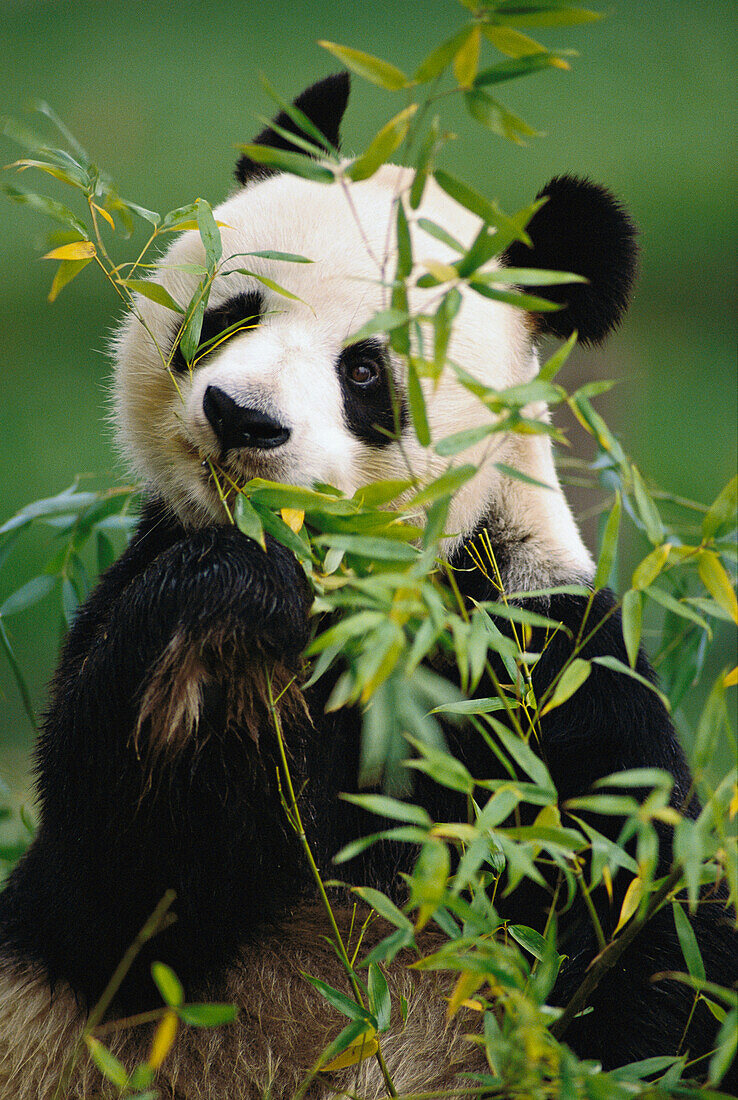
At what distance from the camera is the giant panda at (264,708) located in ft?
3.28

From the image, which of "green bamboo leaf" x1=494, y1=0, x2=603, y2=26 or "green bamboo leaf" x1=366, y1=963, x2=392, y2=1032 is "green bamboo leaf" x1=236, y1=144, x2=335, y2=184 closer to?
"green bamboo leaf" x1=494, y1=0, x2=603, y2=26

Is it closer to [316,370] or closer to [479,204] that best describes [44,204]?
[316,370]

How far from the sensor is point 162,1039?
57 centimetres

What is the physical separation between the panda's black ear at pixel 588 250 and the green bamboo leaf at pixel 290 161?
1.77 ft

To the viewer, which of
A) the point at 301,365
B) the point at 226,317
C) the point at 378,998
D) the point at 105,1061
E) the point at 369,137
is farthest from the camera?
the point at 369,137

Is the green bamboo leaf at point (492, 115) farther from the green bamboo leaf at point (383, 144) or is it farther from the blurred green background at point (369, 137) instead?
the blurred green background at point (369, 137)

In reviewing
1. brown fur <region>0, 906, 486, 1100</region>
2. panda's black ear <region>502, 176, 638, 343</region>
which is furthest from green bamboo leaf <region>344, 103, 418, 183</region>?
brown fur <region>0, 906, 486, 1100</region>

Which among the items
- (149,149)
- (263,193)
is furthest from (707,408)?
(263,193)

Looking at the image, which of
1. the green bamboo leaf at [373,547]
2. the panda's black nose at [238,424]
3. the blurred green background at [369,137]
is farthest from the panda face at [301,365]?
the blurred green background at [369,137]

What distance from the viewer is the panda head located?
3.57 ft

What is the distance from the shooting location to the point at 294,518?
3.05 ft

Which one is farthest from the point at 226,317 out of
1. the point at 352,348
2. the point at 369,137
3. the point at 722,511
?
the point at 369,137

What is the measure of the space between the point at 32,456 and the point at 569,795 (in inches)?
149

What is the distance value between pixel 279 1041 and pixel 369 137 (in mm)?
4866
